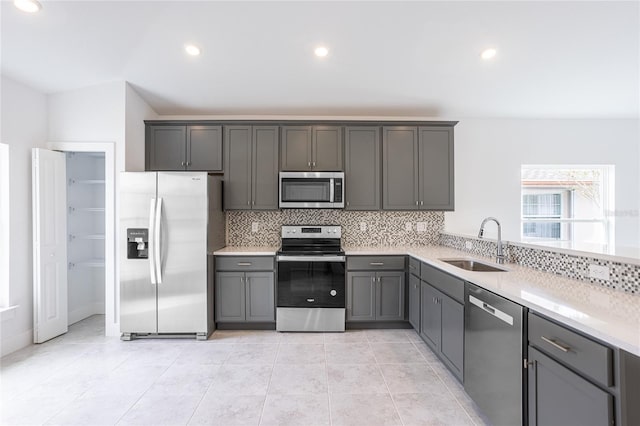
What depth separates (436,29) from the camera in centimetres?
239

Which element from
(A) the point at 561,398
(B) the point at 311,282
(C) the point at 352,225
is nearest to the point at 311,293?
(B) the point at 311,282

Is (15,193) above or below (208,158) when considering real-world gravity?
below

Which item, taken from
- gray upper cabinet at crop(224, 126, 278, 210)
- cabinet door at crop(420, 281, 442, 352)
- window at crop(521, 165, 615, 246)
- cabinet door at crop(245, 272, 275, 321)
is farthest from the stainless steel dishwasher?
window at crop(521, 165, 615, 246)

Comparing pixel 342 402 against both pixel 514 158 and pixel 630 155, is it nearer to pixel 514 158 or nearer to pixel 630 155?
pixel 514 158

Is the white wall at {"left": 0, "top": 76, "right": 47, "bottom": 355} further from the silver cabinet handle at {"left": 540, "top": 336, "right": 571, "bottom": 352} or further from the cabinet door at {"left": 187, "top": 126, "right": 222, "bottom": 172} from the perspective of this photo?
the silver cabinet handle at {"left": 540, "top": 336, "right": 571, "bottom": 352}

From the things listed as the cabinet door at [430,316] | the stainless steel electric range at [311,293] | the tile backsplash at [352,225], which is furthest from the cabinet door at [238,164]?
the cabinet door at [430,316]

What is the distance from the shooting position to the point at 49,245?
9.86ft

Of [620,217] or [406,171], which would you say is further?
[620,217]

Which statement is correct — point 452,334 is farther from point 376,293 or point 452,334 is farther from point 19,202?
point 19,202

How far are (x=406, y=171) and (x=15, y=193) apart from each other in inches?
165

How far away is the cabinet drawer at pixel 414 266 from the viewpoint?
2.99m

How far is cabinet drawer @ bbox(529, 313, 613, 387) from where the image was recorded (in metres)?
1.05

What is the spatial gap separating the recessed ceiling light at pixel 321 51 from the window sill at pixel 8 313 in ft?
12.5

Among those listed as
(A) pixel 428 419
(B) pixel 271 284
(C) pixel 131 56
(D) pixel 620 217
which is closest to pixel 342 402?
(A) pixel 428 419
